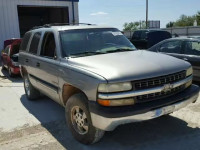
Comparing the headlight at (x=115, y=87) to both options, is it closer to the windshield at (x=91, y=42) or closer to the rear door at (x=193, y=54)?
the windshield at (x=91, y=42)

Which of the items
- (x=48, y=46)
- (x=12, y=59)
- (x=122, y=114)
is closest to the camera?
(x=122, y=114)

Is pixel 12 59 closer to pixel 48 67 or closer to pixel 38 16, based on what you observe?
pixel 48 67

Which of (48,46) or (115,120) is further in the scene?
(48,46)

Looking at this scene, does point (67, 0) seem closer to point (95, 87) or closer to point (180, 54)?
point (180, 54)

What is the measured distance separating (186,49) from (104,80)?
4.47 metres

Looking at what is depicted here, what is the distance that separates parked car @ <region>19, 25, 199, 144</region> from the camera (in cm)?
310

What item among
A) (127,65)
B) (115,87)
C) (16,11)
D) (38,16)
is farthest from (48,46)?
(38,16)

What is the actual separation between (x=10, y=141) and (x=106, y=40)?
2.49m

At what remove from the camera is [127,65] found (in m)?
3.38

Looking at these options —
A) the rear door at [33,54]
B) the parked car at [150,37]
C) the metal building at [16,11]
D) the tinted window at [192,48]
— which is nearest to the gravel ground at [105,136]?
the rear door at [33,54]

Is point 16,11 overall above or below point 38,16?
below

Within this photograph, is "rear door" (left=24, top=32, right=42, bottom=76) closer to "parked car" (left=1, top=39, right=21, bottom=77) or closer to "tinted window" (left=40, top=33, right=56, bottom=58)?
"tinted window" (left=40, top=33, right=56, bottom=58)

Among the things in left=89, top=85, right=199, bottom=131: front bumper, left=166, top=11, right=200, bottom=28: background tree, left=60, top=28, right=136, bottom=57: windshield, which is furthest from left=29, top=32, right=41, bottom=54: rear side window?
left=166, top=11, right=200, bottom=28: background tree

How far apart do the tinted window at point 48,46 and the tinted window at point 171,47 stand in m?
3.95
